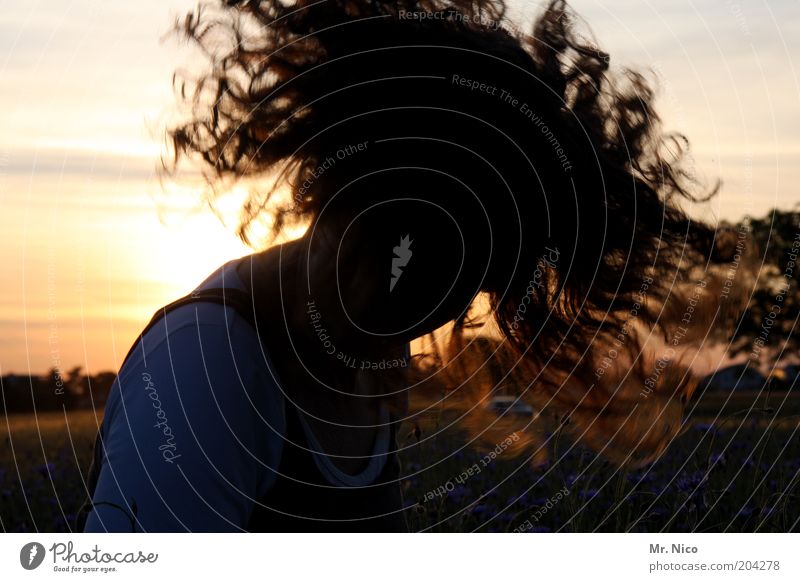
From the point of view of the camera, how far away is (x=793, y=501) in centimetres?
280

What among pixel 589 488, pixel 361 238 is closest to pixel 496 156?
pixel 361 238

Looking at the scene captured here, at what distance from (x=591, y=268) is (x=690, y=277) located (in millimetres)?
356

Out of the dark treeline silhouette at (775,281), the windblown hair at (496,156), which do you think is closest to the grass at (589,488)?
the dark treeline silhouette at (775,281)

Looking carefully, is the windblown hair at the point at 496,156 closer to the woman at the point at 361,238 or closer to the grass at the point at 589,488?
the woman at the point at 361,238

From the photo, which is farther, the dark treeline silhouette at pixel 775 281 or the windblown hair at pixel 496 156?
the dark treeline silhouette at pixel 775 281

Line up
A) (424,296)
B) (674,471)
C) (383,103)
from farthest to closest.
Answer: (674,471) → (424,296) → (383,103)

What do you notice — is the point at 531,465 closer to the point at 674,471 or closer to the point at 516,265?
the point at 674,471

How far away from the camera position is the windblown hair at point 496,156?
1884 mm

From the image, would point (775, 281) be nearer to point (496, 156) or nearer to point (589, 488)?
point (589, 488)

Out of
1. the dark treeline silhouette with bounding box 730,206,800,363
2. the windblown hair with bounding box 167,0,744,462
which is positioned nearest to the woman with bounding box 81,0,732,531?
the windblown hair with bounding box 167,0,744,462

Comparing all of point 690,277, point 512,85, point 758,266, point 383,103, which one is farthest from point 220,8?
point 758,266

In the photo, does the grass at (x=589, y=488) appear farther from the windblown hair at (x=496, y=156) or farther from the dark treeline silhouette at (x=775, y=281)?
the windblown hair at (x=496, y=156)

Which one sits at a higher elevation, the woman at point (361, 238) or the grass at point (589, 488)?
the woman at point (361, 238)

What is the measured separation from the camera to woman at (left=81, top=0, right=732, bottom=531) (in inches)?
66.7
